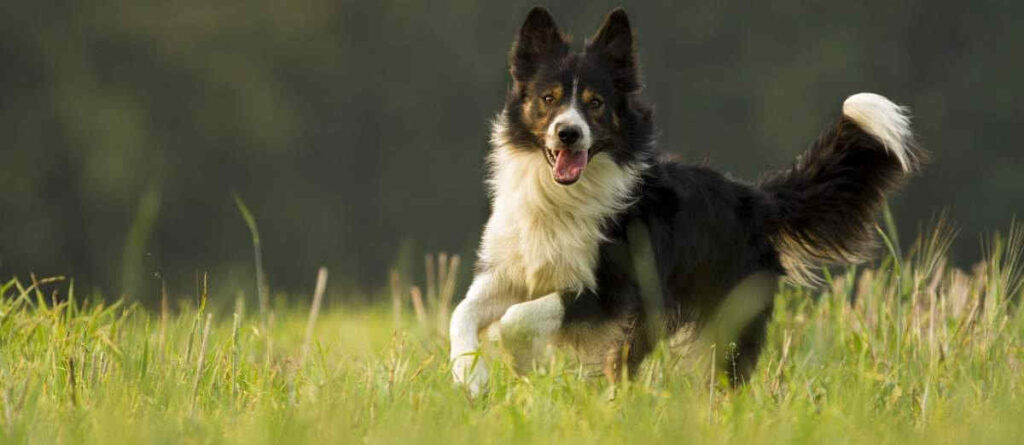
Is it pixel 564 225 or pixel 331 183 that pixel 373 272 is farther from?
pixel 564 225

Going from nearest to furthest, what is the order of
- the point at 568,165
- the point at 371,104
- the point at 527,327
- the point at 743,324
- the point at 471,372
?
the point at 471,372
the point at 527,327
the point at 568,165
the point at 743,324
the point at 371,104

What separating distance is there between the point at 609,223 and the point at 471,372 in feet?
3.58

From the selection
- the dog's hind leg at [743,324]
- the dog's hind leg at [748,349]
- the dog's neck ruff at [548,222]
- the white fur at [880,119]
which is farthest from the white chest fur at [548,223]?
the white fur at [880,119]

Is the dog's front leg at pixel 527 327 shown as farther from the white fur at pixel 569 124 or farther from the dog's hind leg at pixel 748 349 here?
the dog's hind leg at pixel 748 349

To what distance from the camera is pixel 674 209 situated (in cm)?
577

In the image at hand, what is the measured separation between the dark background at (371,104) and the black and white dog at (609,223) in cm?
1565

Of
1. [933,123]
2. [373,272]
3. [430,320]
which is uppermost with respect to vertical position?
[430,320]

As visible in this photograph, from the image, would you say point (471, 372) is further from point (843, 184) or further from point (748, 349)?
point (843, 184)

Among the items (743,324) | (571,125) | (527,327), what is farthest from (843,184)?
(527,327)

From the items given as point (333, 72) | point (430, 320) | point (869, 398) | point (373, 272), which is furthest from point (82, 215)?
point (869, 398)

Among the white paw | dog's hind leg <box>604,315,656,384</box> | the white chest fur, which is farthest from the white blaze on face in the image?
the white paw

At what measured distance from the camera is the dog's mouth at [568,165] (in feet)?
18.1

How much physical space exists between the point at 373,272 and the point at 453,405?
16.7 metres

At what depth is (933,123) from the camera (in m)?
24.0
